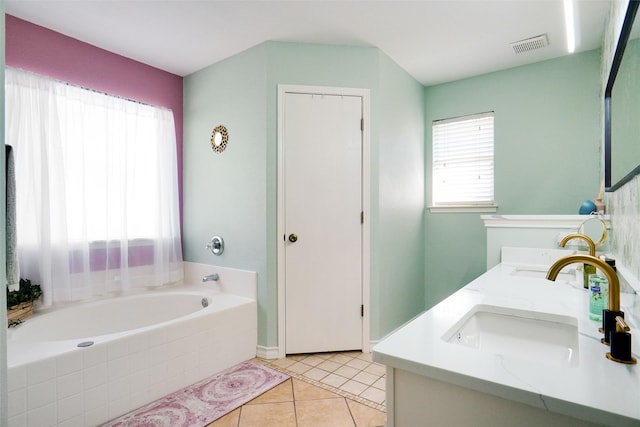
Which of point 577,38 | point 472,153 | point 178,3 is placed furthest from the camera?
point 472,153

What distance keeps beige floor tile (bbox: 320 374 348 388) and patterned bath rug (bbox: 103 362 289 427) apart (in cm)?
27

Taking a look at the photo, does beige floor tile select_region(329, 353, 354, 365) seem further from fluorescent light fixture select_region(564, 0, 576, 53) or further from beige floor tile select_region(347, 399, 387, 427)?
fluorescent light fixture select_region(564, 0, 576, 53)

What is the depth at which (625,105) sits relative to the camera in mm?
1202

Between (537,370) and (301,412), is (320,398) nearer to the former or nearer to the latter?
(301,412)

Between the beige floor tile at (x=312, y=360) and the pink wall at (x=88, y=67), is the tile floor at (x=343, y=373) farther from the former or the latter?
the pink wall at (x=88, y=67)

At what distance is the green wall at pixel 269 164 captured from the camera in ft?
8.47

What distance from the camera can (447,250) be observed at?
3.45 meters

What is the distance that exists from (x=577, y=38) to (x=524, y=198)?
51.9 inches

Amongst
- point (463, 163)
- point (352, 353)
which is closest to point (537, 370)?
point (352, 353)

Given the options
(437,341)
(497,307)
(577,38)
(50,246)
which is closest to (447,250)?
(577,38)

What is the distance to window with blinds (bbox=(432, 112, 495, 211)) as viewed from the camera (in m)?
3.25

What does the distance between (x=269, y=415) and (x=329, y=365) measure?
702 millimetres

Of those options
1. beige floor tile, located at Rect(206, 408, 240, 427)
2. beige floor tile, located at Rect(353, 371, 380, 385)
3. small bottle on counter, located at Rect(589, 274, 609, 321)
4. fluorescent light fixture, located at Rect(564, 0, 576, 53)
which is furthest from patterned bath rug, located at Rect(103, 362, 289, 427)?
fluorescent light fixture, located at Rect(564, 0, 576, 53)

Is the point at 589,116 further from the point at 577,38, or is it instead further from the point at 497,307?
the point at 497,307
